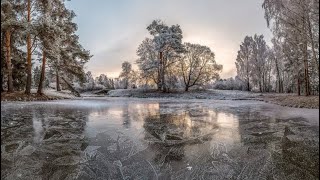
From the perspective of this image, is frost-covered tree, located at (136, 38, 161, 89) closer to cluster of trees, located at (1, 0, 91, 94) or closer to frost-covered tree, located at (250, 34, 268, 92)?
cluster of trees, located at (1, 0, 91, 94)

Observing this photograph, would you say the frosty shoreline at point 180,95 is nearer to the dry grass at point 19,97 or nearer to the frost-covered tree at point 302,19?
the dry grass at point 19,97

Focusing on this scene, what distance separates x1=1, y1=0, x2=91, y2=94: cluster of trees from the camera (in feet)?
50.9

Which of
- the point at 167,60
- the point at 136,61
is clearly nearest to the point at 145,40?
the point at 136,61

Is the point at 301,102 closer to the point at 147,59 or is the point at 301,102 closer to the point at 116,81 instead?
the point at 147,59

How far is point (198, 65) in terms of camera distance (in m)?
36.3

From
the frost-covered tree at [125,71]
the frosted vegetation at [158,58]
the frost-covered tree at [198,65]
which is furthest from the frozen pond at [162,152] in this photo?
the frost-covered tree at [125,71]

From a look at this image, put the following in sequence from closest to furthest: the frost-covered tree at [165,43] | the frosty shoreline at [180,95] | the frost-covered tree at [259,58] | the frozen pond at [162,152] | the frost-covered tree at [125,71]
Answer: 1. the frozen pond at [162,152]
2. the frosty shoreline at [180,95]
3. the frost-covered tree at [165,43]
4. the frost-covered tree at [259,58]
5. the frost-covered tree at [125,71]

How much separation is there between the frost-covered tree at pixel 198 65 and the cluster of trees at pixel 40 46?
14.8m

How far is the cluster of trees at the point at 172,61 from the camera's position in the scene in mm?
32562

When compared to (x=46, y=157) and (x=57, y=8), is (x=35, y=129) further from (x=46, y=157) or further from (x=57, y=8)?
(x=57, y=8)

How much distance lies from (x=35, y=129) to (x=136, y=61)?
3164 centimetres

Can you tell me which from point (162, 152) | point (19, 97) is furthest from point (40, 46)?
point (162, 152)

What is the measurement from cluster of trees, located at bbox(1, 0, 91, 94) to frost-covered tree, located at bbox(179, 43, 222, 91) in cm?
1481

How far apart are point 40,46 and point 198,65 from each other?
22.3 meters
